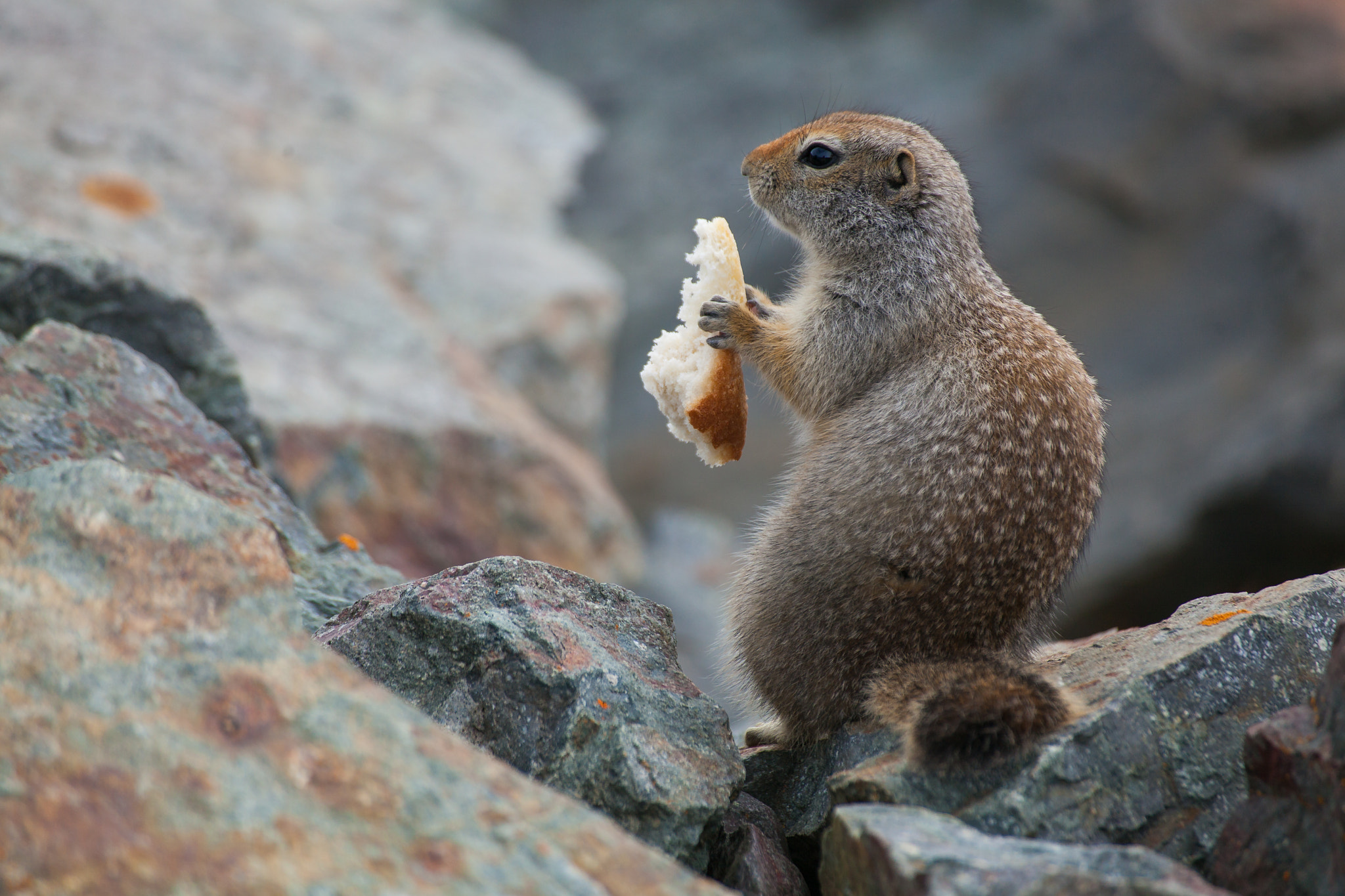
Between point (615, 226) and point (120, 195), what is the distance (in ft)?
26.2

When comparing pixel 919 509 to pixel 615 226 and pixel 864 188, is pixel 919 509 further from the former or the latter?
pixel 615 226

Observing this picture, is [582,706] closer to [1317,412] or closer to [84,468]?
[84,468]

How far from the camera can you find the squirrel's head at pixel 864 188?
4.75 metres

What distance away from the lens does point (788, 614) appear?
3840mm

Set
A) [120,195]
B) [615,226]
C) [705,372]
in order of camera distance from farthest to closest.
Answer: [615,226] < [120,195] < [705,372]

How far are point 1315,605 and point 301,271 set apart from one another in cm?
653

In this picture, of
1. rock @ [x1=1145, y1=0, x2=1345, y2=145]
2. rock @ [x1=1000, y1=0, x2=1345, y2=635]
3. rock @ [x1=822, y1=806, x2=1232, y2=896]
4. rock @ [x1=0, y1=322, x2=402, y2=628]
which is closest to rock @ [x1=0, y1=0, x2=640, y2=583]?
rock @ [x1=0, y1=322, x2=402, y2=628]

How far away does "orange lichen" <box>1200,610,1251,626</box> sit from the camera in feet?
11.6

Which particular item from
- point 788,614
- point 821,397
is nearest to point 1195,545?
point 821,397

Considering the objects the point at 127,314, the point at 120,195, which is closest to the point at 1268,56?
the point at 120,195

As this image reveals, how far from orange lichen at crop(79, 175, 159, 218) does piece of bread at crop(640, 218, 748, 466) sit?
4.44m

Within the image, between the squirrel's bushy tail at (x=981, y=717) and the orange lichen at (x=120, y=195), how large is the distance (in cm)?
636

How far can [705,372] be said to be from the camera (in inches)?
177

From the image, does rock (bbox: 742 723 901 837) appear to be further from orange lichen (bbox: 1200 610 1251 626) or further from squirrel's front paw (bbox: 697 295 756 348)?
squirrel's front paw (bbox: 697 295 756 348)
